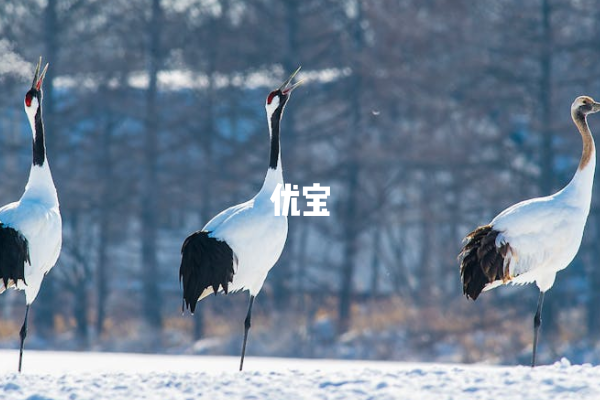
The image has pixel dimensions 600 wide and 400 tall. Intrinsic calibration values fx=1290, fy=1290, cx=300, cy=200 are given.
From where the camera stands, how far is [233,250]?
1007 cm

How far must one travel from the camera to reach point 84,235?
26781mm

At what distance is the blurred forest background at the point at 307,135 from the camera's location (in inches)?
891

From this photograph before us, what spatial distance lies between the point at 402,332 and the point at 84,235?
27.6 ft

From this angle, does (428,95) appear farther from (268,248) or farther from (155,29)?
(268,248)

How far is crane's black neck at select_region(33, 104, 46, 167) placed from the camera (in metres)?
10.2

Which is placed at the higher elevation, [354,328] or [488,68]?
[488,68]

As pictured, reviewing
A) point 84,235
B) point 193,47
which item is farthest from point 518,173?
point 84,235

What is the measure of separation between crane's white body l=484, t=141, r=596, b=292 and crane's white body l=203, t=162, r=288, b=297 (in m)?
1.74

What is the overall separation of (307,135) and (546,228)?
1440 cm

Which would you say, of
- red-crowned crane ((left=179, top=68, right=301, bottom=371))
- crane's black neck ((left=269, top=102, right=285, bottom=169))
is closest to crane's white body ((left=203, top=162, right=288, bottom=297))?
red-crowned crane ((left=179, top=68, right=301, bottom=371))

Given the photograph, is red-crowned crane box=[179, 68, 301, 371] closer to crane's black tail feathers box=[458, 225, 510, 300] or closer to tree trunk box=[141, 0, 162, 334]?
crane's black tail feathers box=[458, 225, 510, 300]

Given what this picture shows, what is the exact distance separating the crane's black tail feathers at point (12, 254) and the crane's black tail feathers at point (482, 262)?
3.31m

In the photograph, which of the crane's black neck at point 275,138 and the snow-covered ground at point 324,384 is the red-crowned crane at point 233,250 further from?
the snow-covered ground at point 324,384

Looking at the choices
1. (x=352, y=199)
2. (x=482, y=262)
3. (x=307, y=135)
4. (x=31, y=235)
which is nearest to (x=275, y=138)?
(x=482, y=262)
